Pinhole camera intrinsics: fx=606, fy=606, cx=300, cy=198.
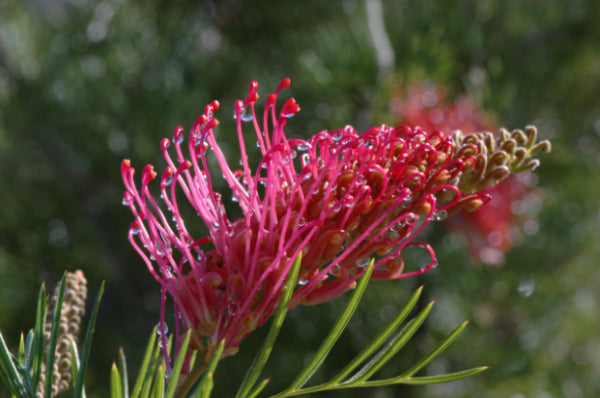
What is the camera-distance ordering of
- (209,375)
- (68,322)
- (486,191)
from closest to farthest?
(209,375) → (68,322) → (486,191)

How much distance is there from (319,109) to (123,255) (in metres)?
0.45

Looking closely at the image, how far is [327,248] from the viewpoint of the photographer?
1.16 ft

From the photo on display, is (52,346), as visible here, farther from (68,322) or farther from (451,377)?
(451,377)

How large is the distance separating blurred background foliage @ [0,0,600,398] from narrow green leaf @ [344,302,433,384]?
610 mm

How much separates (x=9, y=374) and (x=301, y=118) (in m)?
0.80

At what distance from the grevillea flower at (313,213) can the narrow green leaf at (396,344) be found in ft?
0.17

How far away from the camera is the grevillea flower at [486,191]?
2.91 feet

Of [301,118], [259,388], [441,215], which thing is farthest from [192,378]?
[301,118]

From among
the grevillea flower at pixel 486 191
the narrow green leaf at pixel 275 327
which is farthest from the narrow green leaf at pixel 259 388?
the grevillea flower at pixel 486 191

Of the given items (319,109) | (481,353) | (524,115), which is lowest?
(481,353)

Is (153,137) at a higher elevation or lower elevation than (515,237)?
higher

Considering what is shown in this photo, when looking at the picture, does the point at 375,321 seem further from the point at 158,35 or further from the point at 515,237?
the point at 158,35

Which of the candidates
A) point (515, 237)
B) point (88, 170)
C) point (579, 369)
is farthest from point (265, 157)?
point (579, 369)

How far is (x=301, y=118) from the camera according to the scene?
1060 mm
